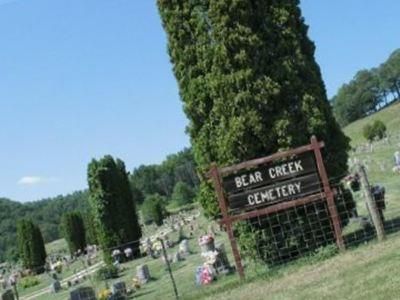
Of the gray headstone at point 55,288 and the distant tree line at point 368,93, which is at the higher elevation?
the distant tree line at point 368,93

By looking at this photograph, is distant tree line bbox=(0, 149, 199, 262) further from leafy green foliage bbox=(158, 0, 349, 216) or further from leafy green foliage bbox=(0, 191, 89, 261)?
leafy green foliage bbox=(158, 0, 349, 216)

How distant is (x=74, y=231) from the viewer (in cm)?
5294

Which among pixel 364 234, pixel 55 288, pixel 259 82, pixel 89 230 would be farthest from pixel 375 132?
pixel 259 82

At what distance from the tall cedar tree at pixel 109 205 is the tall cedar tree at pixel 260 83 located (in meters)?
17.6

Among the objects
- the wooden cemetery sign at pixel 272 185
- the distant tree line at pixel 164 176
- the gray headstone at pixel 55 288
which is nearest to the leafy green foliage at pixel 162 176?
the distant tree line at pixel 164 176

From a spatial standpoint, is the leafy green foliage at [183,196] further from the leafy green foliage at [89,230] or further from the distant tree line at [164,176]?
the leafy green foliage at [89,230]

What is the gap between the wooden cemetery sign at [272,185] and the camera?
1115 cm

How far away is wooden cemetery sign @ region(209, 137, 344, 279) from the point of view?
11.1m

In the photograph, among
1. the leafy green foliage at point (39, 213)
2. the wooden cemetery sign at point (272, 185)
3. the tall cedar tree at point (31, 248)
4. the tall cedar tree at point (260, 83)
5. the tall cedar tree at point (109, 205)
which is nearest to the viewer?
the wooden cemetery sign at point (272, 185)

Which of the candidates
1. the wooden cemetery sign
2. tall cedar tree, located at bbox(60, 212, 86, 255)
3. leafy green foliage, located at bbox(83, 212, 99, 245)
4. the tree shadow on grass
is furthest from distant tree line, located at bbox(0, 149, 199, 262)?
the wooden cemetery sign

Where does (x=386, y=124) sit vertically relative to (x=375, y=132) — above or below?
above

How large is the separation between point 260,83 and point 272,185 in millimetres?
1950

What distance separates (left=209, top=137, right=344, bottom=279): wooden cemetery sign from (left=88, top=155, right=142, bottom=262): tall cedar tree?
18640 mm

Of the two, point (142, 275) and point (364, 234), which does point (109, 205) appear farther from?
point (364, 234)
